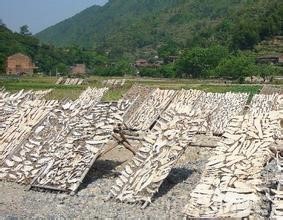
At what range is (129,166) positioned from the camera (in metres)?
14.2

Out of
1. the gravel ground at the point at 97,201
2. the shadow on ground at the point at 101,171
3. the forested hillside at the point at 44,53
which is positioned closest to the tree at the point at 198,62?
the forested hillside at the point at 44,53

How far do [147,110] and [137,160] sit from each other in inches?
355

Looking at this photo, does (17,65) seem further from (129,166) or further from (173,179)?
(129,166)

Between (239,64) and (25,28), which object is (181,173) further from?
(25,28)

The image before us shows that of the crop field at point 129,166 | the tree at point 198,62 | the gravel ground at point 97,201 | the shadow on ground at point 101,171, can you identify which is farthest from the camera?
the tree at point 198,62

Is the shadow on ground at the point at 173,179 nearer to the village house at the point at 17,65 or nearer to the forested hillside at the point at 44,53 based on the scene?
the village house at the point at 17,65

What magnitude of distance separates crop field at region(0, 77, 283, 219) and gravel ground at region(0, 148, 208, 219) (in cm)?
2

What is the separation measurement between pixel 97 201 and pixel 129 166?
135 cm

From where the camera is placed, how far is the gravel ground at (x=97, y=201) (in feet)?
40.5

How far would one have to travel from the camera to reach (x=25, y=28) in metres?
118

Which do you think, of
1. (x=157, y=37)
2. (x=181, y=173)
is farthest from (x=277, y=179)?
(x=157, y=37)

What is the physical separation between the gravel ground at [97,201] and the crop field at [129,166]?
2cm

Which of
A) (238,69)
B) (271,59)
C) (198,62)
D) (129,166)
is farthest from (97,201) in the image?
(271,59)

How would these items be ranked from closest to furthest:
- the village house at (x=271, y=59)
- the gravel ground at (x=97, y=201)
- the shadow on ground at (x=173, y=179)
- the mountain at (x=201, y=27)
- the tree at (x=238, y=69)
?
1. the gravel ground at (x=97, y=201)
2. the shadow on ground at (x=173, y=179)
3. the tree at (x=238, y=69)
4. the village house at (x=271, y=59)
5. the mountain at (x=201, y=27)
